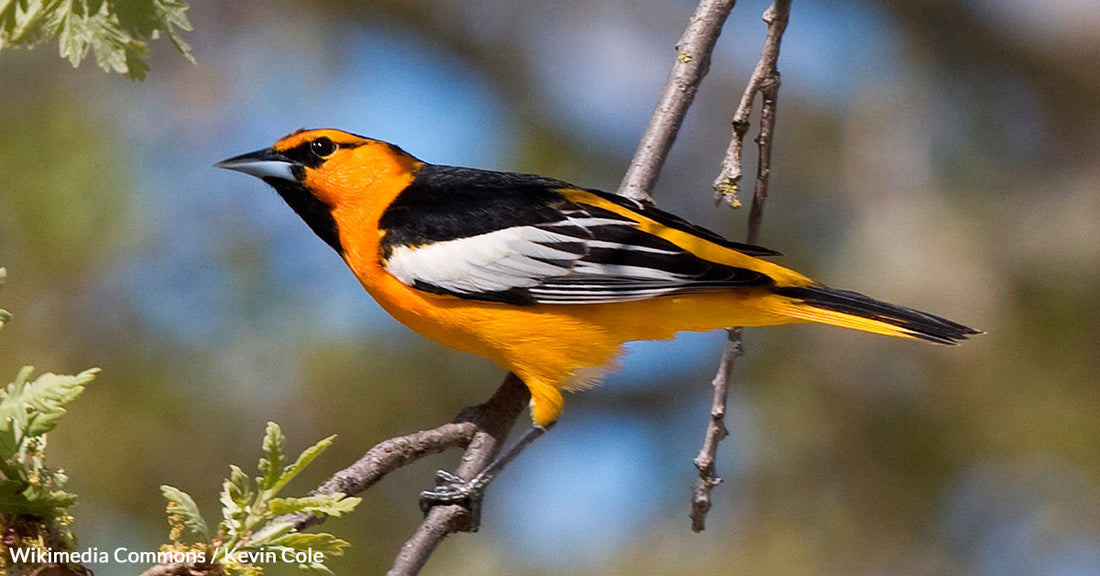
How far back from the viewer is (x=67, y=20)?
75.2 inches

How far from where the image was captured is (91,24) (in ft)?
6.72

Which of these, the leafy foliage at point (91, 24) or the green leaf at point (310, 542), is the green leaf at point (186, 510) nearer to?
the green leaf at point (310, 542)

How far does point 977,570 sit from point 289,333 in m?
3.52

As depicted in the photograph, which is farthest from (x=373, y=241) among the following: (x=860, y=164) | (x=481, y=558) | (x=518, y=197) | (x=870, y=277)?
(x=860, y=164)

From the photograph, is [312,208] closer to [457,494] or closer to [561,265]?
[561,265]

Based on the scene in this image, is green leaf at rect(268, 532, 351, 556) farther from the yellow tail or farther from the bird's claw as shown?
the yellow tail

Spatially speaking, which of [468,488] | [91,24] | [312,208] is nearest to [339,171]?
[312,208]

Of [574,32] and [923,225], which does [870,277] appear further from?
[574,32]

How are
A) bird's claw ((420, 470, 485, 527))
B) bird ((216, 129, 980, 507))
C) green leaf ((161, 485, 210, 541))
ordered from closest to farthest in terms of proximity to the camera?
1. green leaf ((161, 485, 210, 541))
2. bird's claw ((420, 470, 485, 527))
3. bird ((216, 129, 980, 507))

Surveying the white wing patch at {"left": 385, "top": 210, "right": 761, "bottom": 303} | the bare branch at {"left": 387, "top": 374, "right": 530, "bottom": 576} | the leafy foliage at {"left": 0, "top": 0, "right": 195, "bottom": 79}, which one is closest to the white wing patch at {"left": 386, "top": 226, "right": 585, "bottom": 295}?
the white wing patch at {"left": 385, "top": 210, "right": 761, "bottom": 303}

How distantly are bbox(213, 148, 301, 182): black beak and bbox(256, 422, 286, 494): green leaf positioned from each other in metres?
2.12

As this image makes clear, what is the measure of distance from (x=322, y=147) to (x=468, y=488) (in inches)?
55.5

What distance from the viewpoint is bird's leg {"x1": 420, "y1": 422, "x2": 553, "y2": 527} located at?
9.69ft

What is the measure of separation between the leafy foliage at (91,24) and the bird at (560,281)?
140 cm
